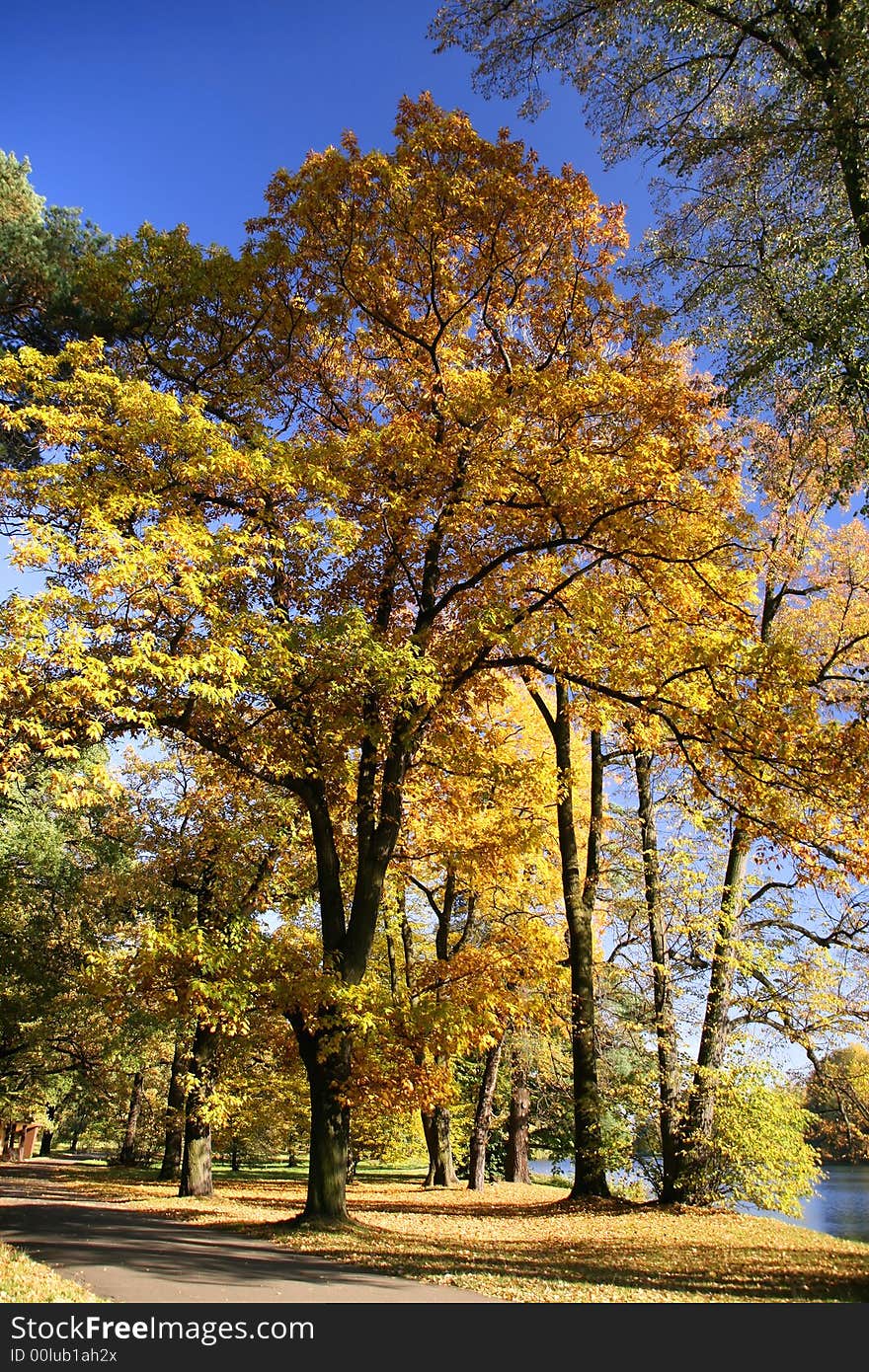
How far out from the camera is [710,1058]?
1389 cm

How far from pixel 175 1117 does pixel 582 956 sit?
436 inches

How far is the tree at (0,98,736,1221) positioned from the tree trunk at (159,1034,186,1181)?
8.64 m

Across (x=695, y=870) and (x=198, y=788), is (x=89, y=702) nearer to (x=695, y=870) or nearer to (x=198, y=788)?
(x=198, y=788)

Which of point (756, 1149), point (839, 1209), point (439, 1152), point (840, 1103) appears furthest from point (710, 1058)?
point (839, 1209)

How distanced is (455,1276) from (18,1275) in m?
3.64

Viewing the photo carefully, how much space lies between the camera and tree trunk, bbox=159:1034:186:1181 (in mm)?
19344

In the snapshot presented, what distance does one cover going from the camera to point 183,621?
29.7 ft

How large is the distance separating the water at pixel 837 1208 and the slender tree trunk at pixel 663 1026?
4.38ft

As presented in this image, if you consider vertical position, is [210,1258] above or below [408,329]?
below

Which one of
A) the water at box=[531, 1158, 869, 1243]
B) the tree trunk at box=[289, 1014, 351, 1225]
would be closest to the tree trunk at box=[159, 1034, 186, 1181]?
the tree trunk at box=[289, 1014, 351, 1225]

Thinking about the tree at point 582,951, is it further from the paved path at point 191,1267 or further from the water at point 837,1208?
the paved path at point 191,1267

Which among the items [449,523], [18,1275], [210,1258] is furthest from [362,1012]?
→ [449,523]

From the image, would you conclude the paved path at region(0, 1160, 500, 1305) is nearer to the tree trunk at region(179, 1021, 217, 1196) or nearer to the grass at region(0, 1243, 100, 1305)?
the grass at region(0, 1243, 100, 1305)

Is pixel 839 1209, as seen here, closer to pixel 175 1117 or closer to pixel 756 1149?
pixel 756 1149
